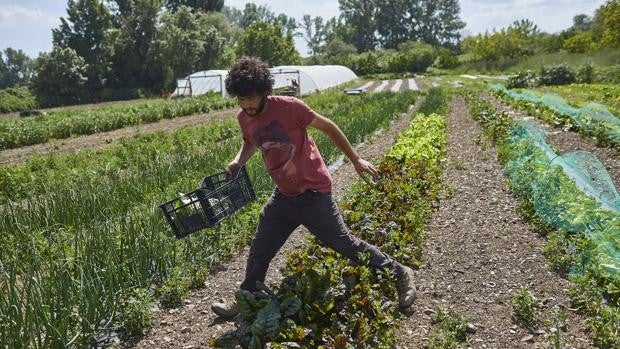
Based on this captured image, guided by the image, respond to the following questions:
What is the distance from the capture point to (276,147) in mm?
2770

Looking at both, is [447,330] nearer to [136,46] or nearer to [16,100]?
[16,100]

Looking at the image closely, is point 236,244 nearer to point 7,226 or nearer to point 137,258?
point 137,258

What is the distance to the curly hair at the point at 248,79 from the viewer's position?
256cm

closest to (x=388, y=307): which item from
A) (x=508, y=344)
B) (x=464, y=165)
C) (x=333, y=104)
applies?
(x=508, y=344)

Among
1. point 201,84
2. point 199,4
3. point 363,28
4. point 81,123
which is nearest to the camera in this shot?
point 81,123

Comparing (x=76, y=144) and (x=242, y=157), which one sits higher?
(x=242, y=157)

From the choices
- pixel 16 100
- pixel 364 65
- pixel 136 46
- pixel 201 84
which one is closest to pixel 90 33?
pixel 136 46

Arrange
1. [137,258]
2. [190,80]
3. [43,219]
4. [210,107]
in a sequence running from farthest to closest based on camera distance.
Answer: [190,80]
[210,107]
[43,219]
[137,258]

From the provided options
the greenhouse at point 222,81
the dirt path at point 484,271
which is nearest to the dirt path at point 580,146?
the dirt path at point 484,271

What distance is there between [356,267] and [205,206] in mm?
1105

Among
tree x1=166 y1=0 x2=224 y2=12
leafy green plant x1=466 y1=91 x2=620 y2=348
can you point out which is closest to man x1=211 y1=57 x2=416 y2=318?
leafy green plant x1=466 y1=91 x2=620 y2=348

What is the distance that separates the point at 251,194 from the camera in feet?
11.2

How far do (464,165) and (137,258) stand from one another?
5290mm

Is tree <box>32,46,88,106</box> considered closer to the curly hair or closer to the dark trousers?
the dark trousers
